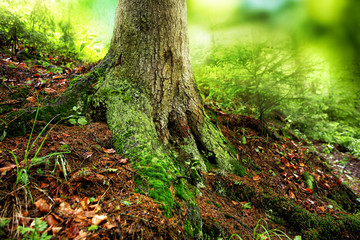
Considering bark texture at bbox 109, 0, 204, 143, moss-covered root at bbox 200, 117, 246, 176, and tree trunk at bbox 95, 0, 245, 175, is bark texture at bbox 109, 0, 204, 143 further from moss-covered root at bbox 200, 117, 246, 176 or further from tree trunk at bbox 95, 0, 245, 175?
moss-covered root at bbox 200, 117, 246, 176

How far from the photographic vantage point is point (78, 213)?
1177 mm

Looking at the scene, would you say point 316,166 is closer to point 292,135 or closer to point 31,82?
point 292,135

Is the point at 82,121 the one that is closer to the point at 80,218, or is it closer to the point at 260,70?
the point at 80,218

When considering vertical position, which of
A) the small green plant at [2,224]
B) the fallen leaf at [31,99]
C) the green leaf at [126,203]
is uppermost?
the fallen leaf at [31,99]

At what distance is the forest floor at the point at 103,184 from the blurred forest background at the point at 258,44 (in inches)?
34.6

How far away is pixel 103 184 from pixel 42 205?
1.43ft

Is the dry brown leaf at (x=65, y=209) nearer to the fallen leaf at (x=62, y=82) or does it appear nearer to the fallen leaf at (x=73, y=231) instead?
the fallen leaf at (x=73, y=231)

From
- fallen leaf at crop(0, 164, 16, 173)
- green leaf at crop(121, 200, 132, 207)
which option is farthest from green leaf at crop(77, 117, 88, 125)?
green leaf at crop(121, 200, 132, 207)

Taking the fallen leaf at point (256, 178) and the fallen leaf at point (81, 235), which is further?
the fallen leaf at point (256, 178)

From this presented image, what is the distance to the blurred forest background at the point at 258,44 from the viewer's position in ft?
4.50

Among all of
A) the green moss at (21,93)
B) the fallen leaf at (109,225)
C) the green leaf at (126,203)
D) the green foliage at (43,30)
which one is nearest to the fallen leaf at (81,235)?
the fallen leaf at (109,225)

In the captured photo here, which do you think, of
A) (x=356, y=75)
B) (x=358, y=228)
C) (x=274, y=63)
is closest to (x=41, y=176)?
(x=356, y=75)

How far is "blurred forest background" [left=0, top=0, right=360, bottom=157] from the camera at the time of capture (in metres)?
1.37

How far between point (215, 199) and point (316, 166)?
347 cm
